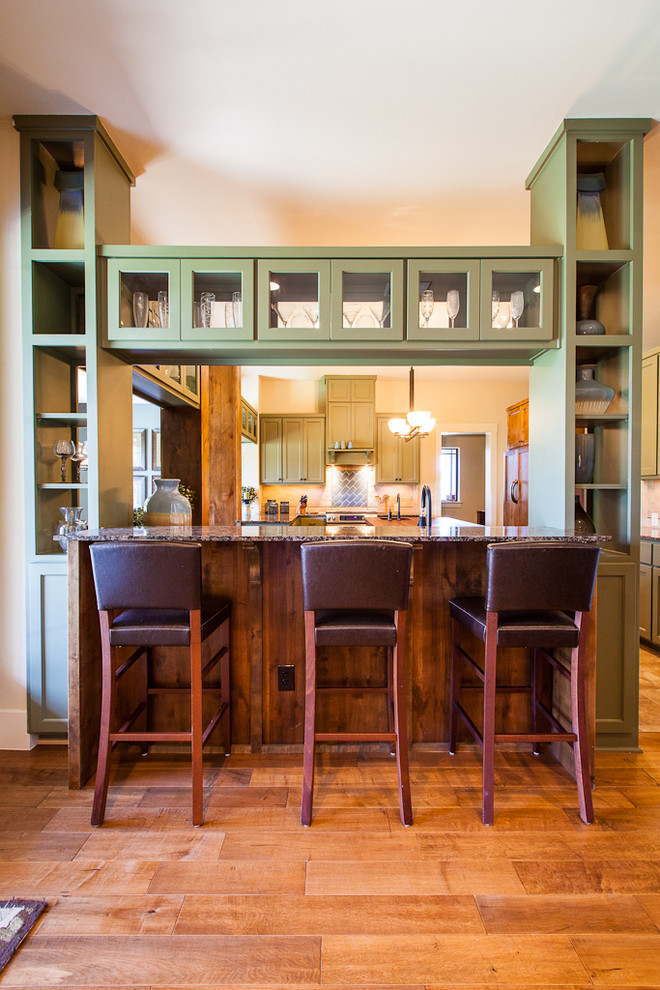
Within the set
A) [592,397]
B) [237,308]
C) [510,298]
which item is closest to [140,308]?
[237,308]

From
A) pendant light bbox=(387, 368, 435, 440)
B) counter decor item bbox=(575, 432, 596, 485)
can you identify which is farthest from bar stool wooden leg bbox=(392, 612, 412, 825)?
pendant light bbox=(387, 368, 435, 440)

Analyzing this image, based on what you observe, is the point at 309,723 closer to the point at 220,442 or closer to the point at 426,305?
the point at 426,305

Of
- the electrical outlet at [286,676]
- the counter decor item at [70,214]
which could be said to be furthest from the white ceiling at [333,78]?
the electrical outlet at [286,676]

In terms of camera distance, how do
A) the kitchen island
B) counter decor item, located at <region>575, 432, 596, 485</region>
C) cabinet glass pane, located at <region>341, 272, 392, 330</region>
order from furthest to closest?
counter decor item, located at <region>575, 432, 596, 485</region>, cabinet glass pane, located at <region>341, 272, 392, 330</region>, the kitchen island

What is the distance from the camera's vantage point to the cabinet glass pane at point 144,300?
7.13 ft

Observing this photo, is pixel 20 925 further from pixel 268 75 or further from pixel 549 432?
pixel 268 75

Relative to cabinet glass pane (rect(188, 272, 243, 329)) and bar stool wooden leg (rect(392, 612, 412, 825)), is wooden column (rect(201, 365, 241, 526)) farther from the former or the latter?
bar stool wooden leg (rect(392, 612, 412, 825))

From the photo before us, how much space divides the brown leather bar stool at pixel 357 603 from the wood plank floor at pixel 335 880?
0.66ft

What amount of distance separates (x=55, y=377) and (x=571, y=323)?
2.54m

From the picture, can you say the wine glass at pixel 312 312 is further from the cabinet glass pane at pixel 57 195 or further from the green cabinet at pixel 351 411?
the green cabinet at pixel 351 411

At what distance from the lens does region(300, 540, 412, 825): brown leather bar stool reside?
1573 millimetres

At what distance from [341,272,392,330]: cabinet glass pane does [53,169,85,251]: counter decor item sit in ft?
4.25

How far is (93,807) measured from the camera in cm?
165

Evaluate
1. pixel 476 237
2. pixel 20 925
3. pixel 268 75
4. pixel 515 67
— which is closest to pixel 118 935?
pixel 20 925
